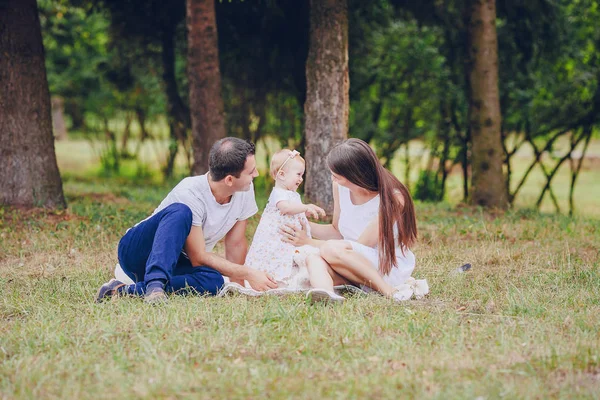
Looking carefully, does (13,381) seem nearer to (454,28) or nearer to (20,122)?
(20,122)

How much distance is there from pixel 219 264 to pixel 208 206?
44cm

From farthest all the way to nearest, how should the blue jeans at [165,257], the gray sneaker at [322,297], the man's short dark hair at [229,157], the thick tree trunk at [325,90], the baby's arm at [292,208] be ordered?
the thick tree trunk at [325,90]
the baby's arm at [292,208]
the man's short dark hair at [229,157]
the blue jeans at [165,257]
the gray sneaker at [322,297]

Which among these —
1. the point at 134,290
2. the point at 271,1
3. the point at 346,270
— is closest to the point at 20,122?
the point at 271,1

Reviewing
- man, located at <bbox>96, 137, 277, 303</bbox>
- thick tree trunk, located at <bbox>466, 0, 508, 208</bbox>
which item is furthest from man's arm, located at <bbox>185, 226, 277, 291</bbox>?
thick tree trunk, located at <bbox>466, 0, 508, 208</bbox>

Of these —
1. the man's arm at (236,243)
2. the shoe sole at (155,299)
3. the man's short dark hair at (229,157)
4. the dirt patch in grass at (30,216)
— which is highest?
the man's short dark hair at (229,157)

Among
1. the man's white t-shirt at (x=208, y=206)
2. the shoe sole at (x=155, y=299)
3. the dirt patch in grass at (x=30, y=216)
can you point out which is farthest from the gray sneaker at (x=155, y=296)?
the dirt patch in grass at (x=30, y=216)

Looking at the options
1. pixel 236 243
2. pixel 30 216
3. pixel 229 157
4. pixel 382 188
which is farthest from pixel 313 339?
pixel 30 216

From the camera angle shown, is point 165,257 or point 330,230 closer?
point 165,257

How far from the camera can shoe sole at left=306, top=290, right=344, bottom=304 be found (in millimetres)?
4857

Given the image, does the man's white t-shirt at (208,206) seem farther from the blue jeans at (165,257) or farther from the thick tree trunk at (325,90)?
the thick tree trunk at (325,90)

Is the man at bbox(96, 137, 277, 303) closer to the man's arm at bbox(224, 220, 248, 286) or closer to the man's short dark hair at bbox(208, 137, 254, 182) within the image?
the man's short dark hair at bbox(208, 137, 254, 182)

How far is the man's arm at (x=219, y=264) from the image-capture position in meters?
5.32

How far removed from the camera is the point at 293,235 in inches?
218

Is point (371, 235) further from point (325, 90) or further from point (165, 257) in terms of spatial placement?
point (325, 90)
